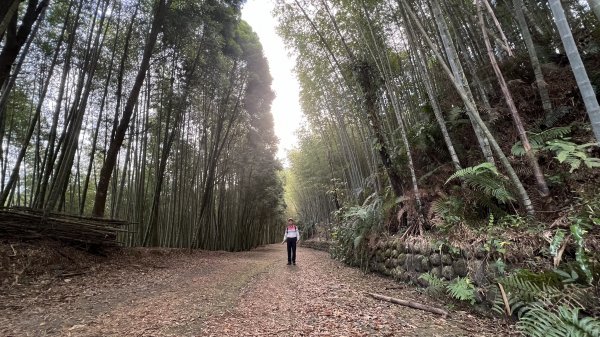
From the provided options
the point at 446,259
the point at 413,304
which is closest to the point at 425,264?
the point at 446,259

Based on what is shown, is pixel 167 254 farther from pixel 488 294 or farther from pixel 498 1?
pixel 498 1

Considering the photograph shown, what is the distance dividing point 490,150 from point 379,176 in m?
3.00

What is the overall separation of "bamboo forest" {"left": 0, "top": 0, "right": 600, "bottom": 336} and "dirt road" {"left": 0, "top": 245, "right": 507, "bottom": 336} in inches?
1.1

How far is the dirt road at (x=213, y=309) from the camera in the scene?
7.32 ft

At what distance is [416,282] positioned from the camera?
3596 millimetres

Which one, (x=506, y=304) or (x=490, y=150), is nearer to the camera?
(x=506, y=304)

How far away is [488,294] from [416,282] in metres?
1.21

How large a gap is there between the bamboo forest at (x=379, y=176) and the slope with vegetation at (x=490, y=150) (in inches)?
0.9

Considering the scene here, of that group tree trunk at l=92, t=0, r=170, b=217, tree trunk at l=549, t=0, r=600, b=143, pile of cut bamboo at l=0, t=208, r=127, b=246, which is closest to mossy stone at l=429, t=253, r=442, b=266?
tree trunk at l=549, t=0, r=600, b=143

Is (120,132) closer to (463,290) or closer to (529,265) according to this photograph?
(463,290)

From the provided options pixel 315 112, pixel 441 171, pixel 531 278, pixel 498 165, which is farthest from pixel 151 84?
pixel 531 278

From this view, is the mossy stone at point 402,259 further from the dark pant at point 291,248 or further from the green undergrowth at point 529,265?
the dark pant at point 291,248

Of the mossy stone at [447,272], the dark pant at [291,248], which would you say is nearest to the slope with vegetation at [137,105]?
the dark pant at [291,248]

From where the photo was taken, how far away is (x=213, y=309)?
2.79 metres
